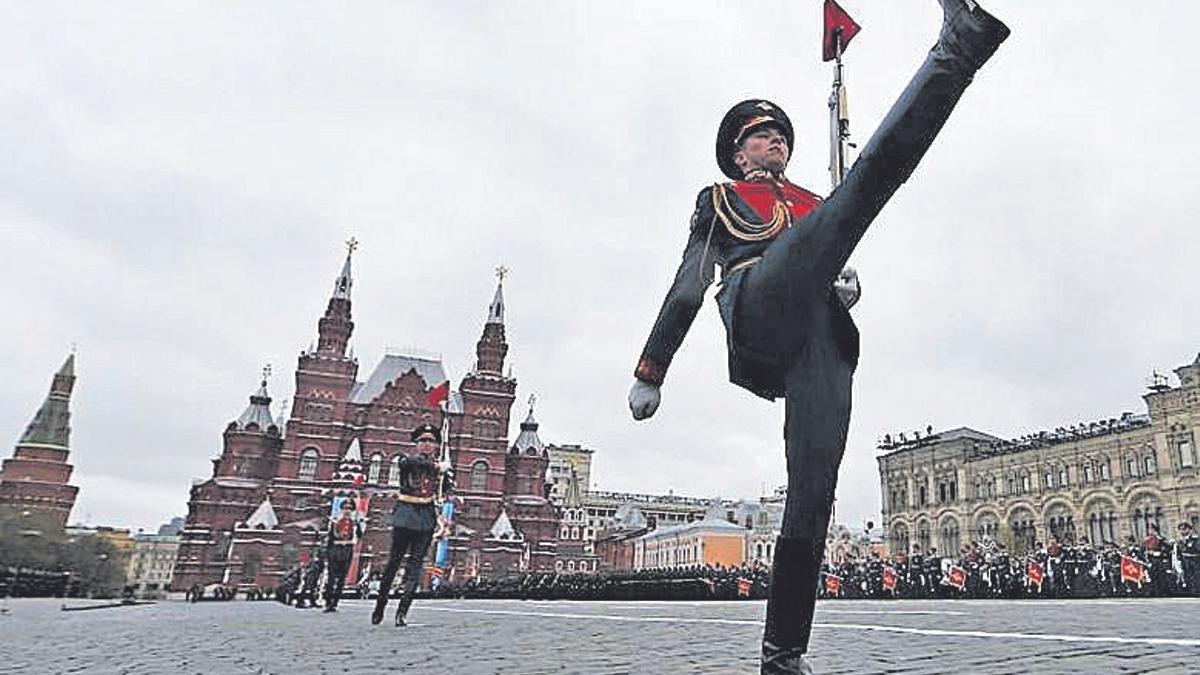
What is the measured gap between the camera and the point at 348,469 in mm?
62781

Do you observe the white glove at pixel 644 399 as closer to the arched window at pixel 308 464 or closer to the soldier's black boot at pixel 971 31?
the soldier's black boot at pixel 971 31

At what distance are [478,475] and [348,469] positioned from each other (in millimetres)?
10198

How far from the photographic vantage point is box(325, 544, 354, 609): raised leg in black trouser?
521 inches

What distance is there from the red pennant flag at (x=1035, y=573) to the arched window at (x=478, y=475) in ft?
166


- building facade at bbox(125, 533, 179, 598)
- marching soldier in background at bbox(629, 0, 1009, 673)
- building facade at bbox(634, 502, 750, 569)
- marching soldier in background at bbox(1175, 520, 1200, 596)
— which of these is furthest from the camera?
building facade at bbox(125, 533, 179, 598)

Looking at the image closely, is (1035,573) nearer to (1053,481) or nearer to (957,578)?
(957,578)

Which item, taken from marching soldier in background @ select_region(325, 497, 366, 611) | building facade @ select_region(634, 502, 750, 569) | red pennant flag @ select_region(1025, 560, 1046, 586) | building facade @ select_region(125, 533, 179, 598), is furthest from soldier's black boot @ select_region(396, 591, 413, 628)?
building facade @ select_region(125, 533, 179, 598)

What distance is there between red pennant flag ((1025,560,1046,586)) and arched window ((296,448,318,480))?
54109 millimetres

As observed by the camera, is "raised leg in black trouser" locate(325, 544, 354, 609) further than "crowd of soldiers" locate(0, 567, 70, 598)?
No

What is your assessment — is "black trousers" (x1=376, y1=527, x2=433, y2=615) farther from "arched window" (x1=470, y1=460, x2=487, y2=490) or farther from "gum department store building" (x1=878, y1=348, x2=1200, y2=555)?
"arched window" (x1=470, y1=460, x2=487, y2=490)

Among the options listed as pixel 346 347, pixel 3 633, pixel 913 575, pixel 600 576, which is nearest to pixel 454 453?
pixel 346 347

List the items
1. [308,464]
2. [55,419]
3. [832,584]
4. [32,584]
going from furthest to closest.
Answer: [55,419] < [308,464] < [32,584] < [832,584]

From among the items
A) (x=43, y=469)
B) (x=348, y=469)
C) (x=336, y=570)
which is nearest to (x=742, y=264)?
(x=336, y=570)

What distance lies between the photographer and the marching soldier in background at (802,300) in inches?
97.3
